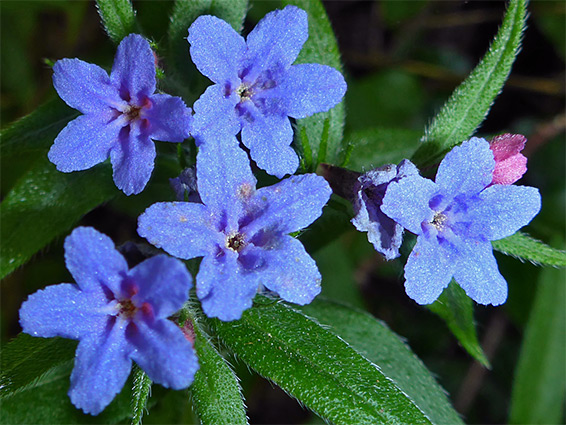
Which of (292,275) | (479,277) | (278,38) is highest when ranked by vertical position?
(278,38)

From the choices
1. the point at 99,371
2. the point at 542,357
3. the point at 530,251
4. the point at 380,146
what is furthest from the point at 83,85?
the point at 542,357

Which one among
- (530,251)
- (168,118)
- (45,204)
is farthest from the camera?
(45,204)

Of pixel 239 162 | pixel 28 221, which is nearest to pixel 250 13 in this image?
pixel 28 221

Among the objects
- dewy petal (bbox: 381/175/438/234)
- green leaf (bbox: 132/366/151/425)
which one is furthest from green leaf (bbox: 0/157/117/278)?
dewy petal (bbox: 381/175/438/234)

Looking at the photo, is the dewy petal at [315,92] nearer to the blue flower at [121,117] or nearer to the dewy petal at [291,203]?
the dewy petal at [291,203]

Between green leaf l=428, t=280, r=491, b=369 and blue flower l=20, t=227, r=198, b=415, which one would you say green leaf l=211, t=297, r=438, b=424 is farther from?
green leaf l=428, t=280, r=491, b=369

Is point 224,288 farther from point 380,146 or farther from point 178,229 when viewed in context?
point 380,146
